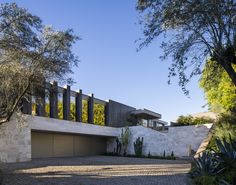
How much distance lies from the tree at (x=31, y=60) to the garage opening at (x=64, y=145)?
1001 cm

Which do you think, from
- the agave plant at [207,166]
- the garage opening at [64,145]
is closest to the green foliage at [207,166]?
the agave plant at [207,166]

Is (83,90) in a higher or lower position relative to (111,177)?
higher

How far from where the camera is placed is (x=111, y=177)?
13.2m

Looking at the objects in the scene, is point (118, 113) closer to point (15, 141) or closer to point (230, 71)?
point (15, 141)

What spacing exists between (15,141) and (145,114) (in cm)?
2032

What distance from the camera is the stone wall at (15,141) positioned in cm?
A: 1961

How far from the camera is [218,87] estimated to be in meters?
15.7

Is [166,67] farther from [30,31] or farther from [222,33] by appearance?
[30,31]

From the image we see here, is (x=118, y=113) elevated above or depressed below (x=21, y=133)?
above

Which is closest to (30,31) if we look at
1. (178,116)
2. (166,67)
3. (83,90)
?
(166,67)

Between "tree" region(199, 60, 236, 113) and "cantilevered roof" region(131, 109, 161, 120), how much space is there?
32.5ft

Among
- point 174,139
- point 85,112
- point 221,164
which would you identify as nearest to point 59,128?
point 85,112

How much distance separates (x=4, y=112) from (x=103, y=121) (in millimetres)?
17605

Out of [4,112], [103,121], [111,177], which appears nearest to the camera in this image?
[111,177]
